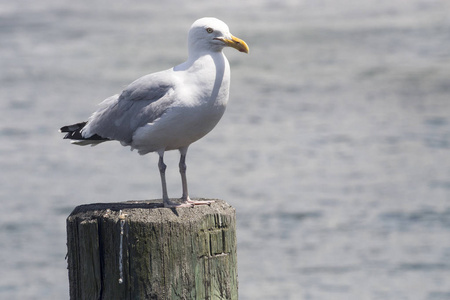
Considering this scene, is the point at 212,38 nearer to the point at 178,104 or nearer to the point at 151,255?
the point at 178,104

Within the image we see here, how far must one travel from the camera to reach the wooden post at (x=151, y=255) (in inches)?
163

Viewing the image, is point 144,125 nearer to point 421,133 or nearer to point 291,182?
point 291,182

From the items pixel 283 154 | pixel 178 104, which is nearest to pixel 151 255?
pixel 178 104

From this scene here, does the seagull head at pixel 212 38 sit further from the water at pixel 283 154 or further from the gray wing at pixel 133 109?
the water at pixel 283 154

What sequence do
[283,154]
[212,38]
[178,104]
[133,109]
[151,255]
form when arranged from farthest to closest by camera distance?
[283,154], [133,109], [212,38], [178,104], [151,255]

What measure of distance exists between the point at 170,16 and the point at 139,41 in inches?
166

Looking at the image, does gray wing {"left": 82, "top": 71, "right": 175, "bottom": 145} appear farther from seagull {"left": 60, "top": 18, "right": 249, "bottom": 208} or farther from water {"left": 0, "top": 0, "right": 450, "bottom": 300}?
water {"left": 0, "top": 0, "right": 450, "bottom": 300}

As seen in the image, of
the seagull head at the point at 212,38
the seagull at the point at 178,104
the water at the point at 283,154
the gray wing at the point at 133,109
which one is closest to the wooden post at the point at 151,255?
the seagull at the point at 178,104

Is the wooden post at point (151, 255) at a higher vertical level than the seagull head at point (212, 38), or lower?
lower

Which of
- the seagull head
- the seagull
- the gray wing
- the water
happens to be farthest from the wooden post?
the water

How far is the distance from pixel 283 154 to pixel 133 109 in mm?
11506

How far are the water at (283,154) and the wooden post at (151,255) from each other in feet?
23.3

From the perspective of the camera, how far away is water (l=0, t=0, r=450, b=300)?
490 inches

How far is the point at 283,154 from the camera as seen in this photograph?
16.6m
